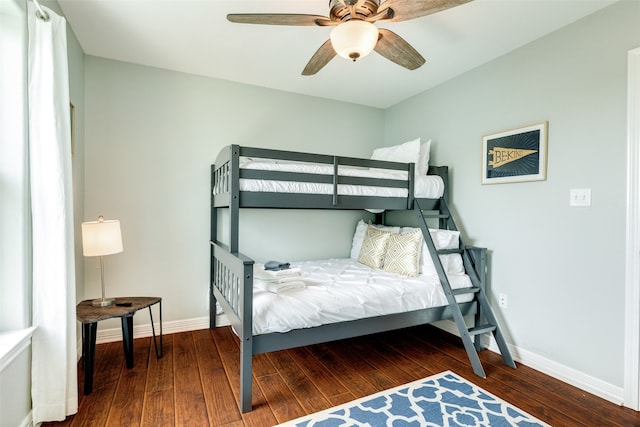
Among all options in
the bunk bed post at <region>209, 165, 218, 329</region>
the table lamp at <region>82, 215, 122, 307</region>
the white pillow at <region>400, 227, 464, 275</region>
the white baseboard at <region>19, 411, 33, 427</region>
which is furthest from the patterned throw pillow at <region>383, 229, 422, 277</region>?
the white baseboard at <region>19, 411, 33, 427</region>

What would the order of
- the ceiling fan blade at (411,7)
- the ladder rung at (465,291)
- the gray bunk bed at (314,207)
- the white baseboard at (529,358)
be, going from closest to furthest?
the ceiling fan blade at (411,7) < the gray bunk bed at (314,207) < the white baseboard at (529,358) < the ladder rung at (465,291)

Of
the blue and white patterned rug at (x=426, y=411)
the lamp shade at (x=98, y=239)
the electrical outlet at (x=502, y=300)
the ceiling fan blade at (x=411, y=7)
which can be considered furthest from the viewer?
the electrical outlet at (x=502, y=300)

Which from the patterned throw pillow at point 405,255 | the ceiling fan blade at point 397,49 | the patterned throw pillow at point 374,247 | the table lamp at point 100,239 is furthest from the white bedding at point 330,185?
the table lamp at point 100,239

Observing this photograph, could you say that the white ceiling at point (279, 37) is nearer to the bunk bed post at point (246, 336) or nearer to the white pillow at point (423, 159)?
the white pillow at point (423, 159)

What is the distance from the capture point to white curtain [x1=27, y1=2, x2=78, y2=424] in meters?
1.52

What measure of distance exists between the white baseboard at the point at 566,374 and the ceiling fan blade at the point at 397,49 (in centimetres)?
227

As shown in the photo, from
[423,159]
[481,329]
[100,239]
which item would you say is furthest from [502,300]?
[100,239]

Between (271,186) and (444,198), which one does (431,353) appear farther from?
(271,186)

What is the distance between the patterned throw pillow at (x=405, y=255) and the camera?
2551 millimetres

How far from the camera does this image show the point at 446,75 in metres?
2.89

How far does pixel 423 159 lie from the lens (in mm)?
2992

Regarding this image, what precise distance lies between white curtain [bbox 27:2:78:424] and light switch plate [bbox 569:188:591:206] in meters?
3.10

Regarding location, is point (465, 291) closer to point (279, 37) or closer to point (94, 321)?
point (279, 37)

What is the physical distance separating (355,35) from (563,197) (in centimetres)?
181
